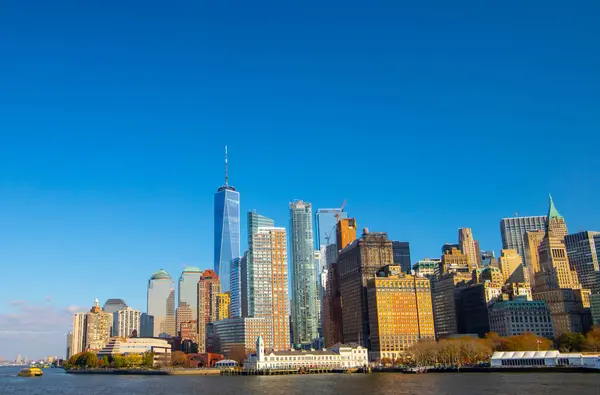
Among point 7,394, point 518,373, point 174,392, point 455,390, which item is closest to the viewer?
point 455,390

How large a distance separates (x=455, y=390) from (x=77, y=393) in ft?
298

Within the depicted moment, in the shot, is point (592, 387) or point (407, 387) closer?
point (592, 387)

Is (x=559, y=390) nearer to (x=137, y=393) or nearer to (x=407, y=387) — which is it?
(x=407, y=387)

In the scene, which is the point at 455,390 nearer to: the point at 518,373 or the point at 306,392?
the point at 306,392

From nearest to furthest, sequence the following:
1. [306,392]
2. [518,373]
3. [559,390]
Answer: [559,390] < [306,392] < [518,373]

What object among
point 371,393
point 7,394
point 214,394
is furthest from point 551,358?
point 7,394

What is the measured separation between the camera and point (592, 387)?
390ft

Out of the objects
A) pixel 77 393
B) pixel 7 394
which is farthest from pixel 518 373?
pixel 7 394

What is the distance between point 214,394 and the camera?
137000 mm

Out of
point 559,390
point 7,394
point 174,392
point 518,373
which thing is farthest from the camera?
point 518,373

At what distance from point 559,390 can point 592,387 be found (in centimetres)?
828

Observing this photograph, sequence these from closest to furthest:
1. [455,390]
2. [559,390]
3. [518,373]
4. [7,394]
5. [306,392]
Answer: [559,390], [455,390], [306,392], [7,394], [518,373]

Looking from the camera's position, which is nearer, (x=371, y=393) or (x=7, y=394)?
(x=371, y=393)

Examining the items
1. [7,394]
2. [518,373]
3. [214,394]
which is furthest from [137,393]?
[518,373]
